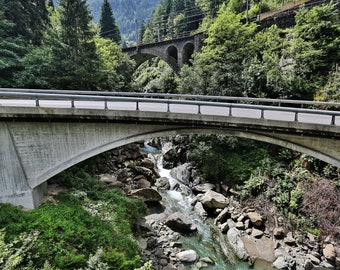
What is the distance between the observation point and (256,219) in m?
13.5

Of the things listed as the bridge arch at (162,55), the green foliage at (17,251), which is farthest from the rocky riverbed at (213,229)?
the bridge arch at (162,55)

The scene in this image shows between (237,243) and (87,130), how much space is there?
10.0 meters

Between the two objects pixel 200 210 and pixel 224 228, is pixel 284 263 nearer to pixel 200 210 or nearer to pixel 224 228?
pixel 224 228

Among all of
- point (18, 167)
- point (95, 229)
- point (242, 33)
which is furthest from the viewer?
point (242, 33)

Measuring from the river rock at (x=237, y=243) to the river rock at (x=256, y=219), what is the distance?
115 cm

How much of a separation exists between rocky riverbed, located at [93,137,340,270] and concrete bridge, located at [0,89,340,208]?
5.34 meters

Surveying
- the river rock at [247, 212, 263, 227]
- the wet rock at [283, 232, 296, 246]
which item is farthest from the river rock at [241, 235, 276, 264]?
the river rock at [247, 212, 263, 227]

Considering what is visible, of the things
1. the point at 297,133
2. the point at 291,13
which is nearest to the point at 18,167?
the point at 297,133

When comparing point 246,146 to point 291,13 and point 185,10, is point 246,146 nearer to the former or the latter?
point 291,13

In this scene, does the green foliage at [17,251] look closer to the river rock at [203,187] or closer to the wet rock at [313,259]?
the river rock at [203,187]

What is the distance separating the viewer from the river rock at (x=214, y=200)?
15289 mm


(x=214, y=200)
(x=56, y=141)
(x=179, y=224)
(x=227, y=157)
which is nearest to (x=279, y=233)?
(x=214, y=200)

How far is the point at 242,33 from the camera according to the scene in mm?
22688

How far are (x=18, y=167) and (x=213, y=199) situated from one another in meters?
11.5
